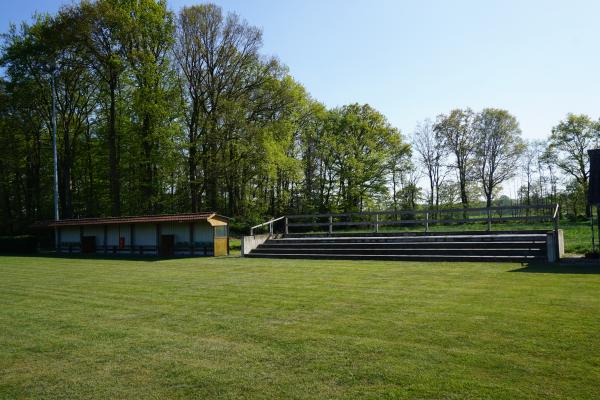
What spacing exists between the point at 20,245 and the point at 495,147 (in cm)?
4117

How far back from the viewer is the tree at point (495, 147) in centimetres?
4572

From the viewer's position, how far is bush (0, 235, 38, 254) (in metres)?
30.2

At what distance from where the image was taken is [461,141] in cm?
4712

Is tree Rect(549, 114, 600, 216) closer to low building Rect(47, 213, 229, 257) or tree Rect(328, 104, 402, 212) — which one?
tree Rect(328, 104, 402, 212)

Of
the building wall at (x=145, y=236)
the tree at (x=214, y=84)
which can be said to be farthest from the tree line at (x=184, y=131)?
the building wall at (x=145, y=236)

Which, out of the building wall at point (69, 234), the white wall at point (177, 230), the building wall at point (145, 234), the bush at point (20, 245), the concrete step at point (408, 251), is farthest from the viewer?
the bush at point (20, 245)

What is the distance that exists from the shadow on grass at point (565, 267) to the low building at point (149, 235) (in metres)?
14.1

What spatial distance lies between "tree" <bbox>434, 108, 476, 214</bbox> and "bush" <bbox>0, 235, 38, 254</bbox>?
37177 mm

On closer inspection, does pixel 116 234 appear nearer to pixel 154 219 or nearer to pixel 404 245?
pixel 154 219

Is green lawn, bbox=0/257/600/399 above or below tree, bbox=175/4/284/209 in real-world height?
below

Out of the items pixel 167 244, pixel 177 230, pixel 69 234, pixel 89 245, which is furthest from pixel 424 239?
pixel 69 234

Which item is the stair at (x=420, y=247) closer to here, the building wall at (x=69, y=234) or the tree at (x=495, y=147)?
the building wall at (x=69, y=234)

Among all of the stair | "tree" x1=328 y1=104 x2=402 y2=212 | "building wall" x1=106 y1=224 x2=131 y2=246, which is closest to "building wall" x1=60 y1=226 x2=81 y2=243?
"building wall" x1=106 y1=224 x2=131 y2=246

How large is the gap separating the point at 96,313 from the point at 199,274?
5973 mm
